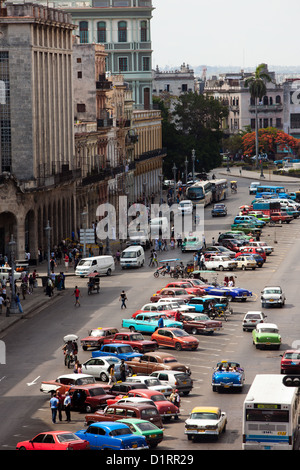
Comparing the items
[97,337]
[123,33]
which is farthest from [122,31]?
[97,337]

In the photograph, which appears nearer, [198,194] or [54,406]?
[54,406]

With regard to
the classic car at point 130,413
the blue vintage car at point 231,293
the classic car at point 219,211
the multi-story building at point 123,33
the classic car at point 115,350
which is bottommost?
the classic car at point 219,211

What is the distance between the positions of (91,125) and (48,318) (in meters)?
56.3

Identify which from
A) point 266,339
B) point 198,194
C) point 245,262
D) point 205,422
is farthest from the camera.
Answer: point 198,194

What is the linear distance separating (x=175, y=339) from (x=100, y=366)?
8.72 metres

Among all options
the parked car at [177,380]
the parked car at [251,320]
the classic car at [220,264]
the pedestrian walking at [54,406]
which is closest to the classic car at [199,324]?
the parked car at [251,320]

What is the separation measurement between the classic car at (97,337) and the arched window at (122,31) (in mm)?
119728

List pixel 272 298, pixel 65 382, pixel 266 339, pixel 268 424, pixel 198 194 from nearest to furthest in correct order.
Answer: pixel 268 424, pixel 65 382, pixel 266 339, pixel 272 298, pixel 198 194

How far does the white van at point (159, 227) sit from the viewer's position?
421 ft

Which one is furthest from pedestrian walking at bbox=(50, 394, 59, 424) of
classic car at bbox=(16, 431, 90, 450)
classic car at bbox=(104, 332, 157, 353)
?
classic car at bbox=(104, 332, 157, 353)

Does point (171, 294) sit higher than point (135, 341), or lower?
lower

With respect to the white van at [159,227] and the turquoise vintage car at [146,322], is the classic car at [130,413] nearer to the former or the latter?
the turquoise vintage car at [146,322]

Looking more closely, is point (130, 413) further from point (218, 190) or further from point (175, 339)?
point (218, 190)

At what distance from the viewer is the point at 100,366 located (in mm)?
66625
